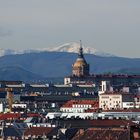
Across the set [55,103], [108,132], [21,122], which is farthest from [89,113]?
[108,132]

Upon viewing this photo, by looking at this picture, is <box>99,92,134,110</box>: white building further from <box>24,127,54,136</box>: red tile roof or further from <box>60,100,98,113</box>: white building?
<box>24,127,54,136</box>: red tile roof

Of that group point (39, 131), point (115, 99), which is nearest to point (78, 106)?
point (115, 99)

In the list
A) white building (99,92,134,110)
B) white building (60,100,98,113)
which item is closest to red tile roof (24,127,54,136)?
white building (60,100,98,113)

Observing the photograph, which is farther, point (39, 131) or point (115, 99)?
point (115, 99)

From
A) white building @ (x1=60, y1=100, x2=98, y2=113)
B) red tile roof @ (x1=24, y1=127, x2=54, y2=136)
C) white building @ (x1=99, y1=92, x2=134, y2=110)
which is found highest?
white building @ (x1=99, y1=92, x2=134, y2=110)

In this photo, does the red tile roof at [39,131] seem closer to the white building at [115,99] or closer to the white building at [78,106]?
the white building at [78,106]

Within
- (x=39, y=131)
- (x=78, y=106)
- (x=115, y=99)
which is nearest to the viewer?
(x=39, y=131)

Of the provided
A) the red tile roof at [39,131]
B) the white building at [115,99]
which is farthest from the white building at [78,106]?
the red tile roof at [39,131]

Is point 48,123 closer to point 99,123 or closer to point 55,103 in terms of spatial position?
point 99,123

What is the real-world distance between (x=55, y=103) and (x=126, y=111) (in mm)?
39434

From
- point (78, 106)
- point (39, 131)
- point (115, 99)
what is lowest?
point (39, 131)

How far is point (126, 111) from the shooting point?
413 feet

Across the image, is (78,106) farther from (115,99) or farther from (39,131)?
(39,131)

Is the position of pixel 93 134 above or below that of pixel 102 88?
below
